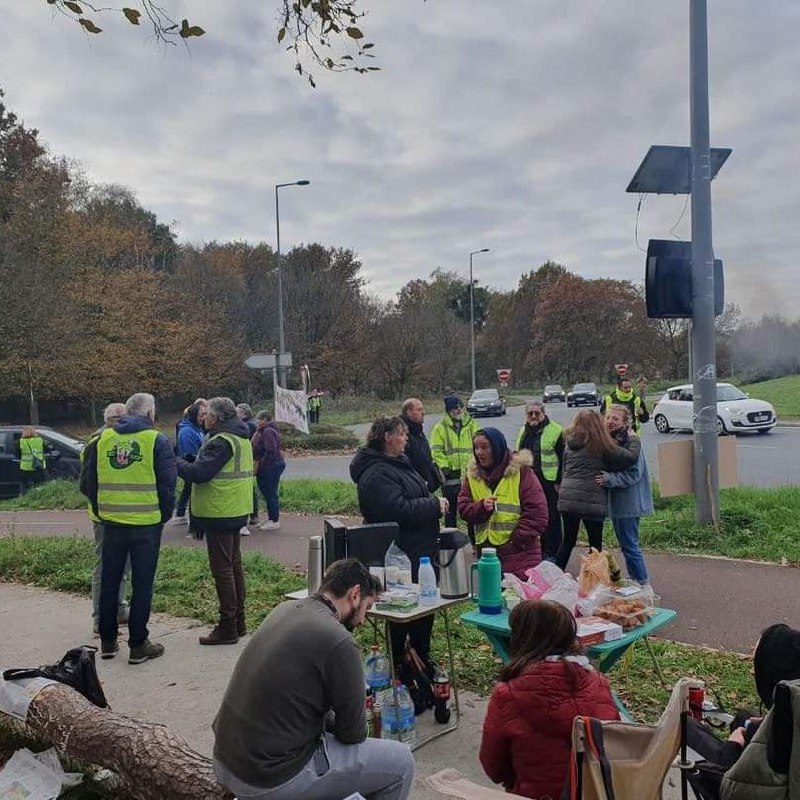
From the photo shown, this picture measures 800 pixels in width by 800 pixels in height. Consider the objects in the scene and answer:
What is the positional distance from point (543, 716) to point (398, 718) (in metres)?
1.48

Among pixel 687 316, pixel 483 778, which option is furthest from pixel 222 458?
pixel 687 316

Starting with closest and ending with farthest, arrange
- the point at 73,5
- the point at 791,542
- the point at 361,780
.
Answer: the point at 361,780
the point at 73,5
the point at 791,542

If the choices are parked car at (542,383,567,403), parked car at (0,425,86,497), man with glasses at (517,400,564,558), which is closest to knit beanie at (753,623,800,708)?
man with glasses at (517,400,564,558)

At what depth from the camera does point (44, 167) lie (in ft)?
107

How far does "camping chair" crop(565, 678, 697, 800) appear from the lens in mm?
2475

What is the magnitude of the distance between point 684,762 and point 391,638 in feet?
6.12

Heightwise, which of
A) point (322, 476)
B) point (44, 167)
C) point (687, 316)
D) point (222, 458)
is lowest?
point (322, 476)

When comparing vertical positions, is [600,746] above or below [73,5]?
below

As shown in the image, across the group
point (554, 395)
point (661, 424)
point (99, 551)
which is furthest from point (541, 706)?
point (554, 395)

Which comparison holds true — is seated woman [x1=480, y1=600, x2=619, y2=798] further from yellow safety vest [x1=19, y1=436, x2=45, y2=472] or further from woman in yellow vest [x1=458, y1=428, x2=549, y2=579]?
yellow safety vest [x1=19, y1=436, x2=45, y2=472]

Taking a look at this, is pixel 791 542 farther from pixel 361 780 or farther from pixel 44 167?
pixel 44 167

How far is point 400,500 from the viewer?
464 cm

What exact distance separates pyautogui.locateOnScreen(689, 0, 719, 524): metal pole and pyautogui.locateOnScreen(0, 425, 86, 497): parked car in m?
11.6

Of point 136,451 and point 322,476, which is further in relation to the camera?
point 322,476
